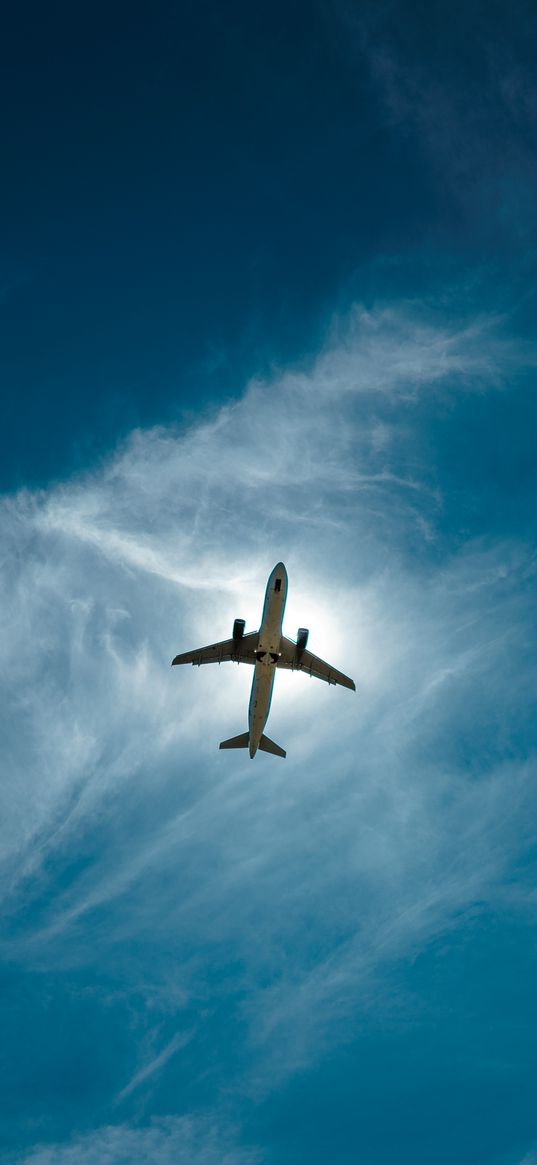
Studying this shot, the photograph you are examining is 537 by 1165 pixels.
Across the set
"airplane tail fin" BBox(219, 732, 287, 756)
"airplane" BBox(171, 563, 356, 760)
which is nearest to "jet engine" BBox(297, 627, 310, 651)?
"airplane" BBox(171, 563, 356, 760)

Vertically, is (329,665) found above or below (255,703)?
above

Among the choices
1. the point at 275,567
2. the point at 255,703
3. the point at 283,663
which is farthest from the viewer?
the point at 283,663

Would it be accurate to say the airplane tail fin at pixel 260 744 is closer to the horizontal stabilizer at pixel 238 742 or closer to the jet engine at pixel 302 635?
the horizontal stabilizer at pixel 238 742

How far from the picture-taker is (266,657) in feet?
263

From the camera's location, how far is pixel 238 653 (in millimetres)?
88375

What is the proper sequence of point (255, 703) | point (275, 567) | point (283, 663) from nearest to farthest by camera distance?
point (275, 567), point (255, 703), point (283, 663)

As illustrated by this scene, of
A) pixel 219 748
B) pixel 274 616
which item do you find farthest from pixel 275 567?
pixel 219 748

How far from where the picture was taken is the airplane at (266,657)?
2990 inches

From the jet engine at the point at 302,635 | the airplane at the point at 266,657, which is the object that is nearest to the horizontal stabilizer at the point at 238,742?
the airplane at the point at 266,657

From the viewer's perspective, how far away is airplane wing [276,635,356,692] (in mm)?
87938

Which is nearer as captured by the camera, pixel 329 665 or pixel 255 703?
pixel 255 703

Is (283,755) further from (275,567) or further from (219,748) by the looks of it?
(275,567)

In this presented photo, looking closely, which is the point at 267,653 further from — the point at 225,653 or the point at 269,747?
the point at 269,747

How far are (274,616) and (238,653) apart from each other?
13527 mm
